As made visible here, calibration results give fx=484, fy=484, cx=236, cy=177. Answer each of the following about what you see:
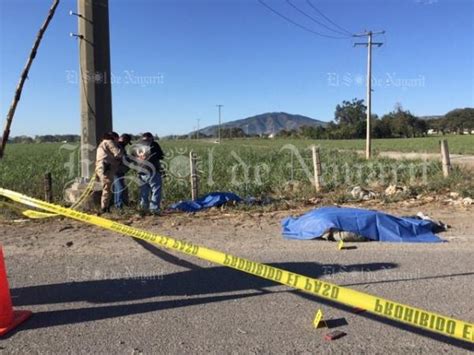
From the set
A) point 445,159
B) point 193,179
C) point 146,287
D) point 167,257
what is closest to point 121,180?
point 193,179

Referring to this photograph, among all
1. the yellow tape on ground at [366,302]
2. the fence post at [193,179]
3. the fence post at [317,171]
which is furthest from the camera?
the fence post at [317,171]

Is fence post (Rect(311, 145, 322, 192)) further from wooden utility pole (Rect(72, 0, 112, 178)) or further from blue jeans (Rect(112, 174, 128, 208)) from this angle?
wooden utility pole (Rect(72, 0, 112, 178))

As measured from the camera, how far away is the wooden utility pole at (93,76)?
32.2ft

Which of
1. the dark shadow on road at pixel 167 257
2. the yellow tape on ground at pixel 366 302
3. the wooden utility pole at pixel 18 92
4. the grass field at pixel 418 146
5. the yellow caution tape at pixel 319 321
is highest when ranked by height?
the wooden utility pole at pixel 18 92

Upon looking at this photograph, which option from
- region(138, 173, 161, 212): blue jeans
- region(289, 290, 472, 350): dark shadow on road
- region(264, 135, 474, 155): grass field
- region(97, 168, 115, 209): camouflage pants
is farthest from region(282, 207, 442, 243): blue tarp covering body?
region(264, 135, 474, 155): grass field

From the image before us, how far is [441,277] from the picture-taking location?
5234mm

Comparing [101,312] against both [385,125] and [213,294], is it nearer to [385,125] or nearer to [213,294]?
[213,294]

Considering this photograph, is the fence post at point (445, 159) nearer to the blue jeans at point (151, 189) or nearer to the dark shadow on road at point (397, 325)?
the blue jeans at point (151, 189)

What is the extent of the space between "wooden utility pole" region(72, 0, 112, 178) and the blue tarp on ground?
6.65 feet

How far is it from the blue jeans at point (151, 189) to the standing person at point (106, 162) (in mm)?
751

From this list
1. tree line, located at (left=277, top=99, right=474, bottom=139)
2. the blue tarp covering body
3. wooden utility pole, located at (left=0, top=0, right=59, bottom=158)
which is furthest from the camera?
tree line, located at (left=277, top=99, right=474, bottom=139)

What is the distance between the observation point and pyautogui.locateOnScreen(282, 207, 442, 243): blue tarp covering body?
7.09m

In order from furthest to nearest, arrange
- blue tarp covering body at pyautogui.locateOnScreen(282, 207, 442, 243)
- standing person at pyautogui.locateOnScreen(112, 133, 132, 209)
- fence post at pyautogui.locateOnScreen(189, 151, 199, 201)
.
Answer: fence post at pyautogui.locateOnScreen(189, 151, 199, 201), standing person at pyautogui.locateOnScreen(112, 133, 132, 209), blue tarp covering body at pyautogui.locateOnScreen(282, 207, 442, 243)

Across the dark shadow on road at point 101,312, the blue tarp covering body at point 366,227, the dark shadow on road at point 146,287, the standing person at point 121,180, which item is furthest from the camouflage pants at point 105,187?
the dark shadow on road at point 101,312
